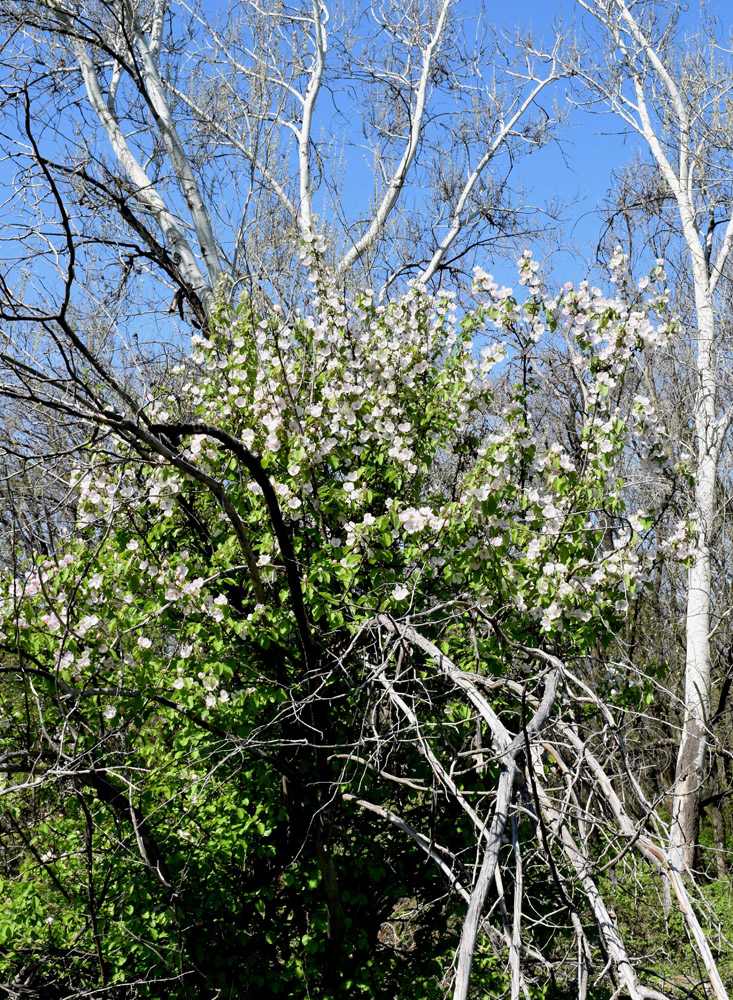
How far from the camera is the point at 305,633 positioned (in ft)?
12.1

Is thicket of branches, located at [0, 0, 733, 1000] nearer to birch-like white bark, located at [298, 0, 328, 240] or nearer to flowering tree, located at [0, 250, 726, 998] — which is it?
flowering tree, located at [0, 250, 726, 998]

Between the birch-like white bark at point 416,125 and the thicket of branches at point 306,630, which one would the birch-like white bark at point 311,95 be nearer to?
the birch-like white bark at point 416,125

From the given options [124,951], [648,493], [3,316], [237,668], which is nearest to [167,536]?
[237,668]

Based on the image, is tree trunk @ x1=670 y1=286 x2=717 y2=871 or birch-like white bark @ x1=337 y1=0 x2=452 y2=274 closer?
tree trunk @ x1=670 y1=286 x2=717 y2=871

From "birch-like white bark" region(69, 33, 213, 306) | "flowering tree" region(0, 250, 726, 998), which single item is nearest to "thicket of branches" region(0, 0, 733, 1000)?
"flowering tree" region(0, 250, 726, 998)

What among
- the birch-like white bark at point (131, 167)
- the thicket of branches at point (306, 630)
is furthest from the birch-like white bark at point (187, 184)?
the thicket of branches at point (306, 630)

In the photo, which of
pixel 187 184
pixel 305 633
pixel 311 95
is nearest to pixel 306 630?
pixel 305 633

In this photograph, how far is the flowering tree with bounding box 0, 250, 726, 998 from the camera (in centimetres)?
381

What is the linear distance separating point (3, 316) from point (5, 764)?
2.17m

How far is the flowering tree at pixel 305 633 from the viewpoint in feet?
12.5

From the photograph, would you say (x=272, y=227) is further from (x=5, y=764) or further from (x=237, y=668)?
(x=5, y=764)

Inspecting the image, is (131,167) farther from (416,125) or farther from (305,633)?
(305,633)

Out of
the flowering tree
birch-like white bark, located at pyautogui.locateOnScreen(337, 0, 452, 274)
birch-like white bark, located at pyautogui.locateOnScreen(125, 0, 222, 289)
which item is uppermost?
birch-like white bark, located at pyautogui.locateOnScreen(337, 0, 452, 274)

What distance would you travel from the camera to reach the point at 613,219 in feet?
34.2
